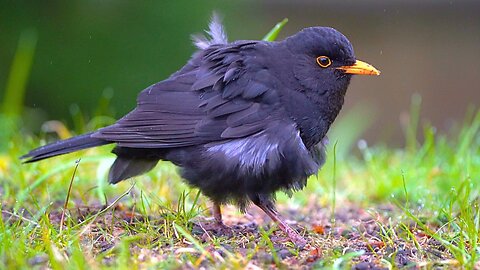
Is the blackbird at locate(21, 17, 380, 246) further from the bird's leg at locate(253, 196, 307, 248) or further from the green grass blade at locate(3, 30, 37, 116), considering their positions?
the green grass blade at locate(3, 30, 37, 116)

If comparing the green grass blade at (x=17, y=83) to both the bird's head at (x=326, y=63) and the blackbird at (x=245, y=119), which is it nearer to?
the blackbird at (x=245, y=119)

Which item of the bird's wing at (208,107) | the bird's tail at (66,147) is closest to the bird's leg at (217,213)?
the bird's wing at (208,107)

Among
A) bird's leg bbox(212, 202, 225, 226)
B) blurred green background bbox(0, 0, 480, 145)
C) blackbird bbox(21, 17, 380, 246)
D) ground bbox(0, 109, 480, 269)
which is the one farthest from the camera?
blurred green background bbox(0, 0, 480, 145)

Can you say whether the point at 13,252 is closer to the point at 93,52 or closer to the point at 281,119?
the point at 281,119

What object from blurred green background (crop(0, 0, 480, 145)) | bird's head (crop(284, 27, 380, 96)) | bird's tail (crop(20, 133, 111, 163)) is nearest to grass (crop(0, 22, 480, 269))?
bird's tail (crop(20, 133, 111, 163))

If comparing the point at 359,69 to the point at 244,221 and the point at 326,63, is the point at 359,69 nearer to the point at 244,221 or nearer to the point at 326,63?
the point at 326,63

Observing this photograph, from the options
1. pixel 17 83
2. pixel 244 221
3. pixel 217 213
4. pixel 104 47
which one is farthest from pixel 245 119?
pixel 104 47
